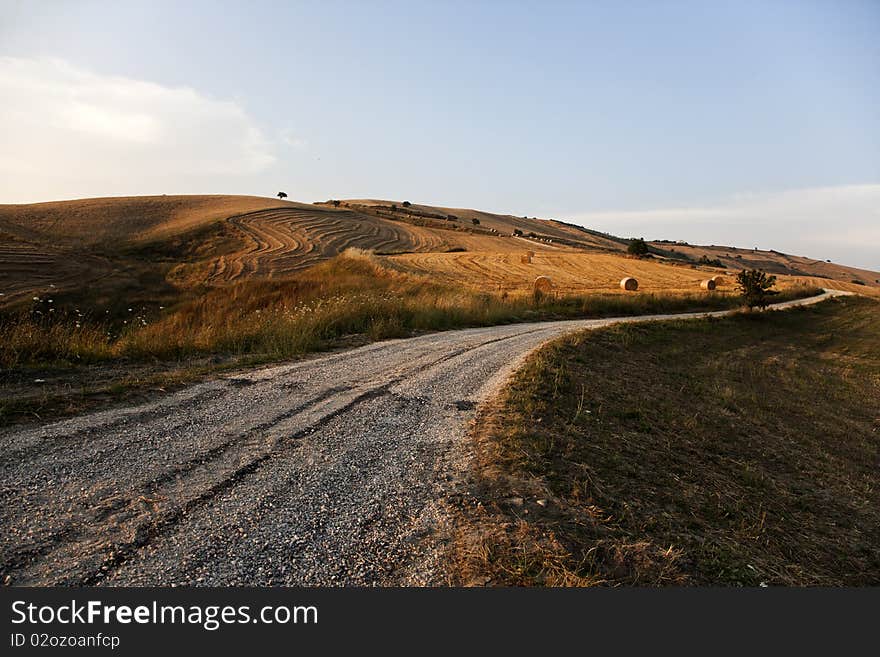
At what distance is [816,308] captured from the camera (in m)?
32.3

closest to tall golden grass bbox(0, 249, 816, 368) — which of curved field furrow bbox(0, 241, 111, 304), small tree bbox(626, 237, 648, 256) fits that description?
curved field furrow bbox(0, 241, 111, 304)

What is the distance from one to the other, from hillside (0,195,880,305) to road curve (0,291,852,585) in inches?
877

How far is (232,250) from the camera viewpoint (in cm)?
4262

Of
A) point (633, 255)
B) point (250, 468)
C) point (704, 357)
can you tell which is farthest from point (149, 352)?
point (633, 255)

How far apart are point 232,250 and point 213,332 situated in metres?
34.0

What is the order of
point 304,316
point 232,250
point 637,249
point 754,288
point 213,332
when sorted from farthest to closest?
1. point 637,249
2. point 232,250
3. point 754,288
4. point 304,316
5. point 213,332

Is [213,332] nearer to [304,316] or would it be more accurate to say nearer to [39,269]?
[304,316]

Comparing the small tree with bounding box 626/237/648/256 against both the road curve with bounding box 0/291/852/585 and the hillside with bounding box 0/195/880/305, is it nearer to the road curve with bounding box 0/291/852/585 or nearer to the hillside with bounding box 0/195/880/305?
the hillside with bounding box 0/195/880/305

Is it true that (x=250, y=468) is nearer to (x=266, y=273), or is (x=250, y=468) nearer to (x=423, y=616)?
(x=423, y=616)

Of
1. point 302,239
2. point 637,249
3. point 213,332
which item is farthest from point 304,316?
point 637,249

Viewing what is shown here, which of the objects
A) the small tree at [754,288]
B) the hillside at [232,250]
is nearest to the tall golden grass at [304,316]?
the small tree at [754,288]

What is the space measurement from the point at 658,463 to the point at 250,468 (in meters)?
4.79

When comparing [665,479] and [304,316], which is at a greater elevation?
[304,316]

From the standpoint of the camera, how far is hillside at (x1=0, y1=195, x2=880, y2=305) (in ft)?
101
